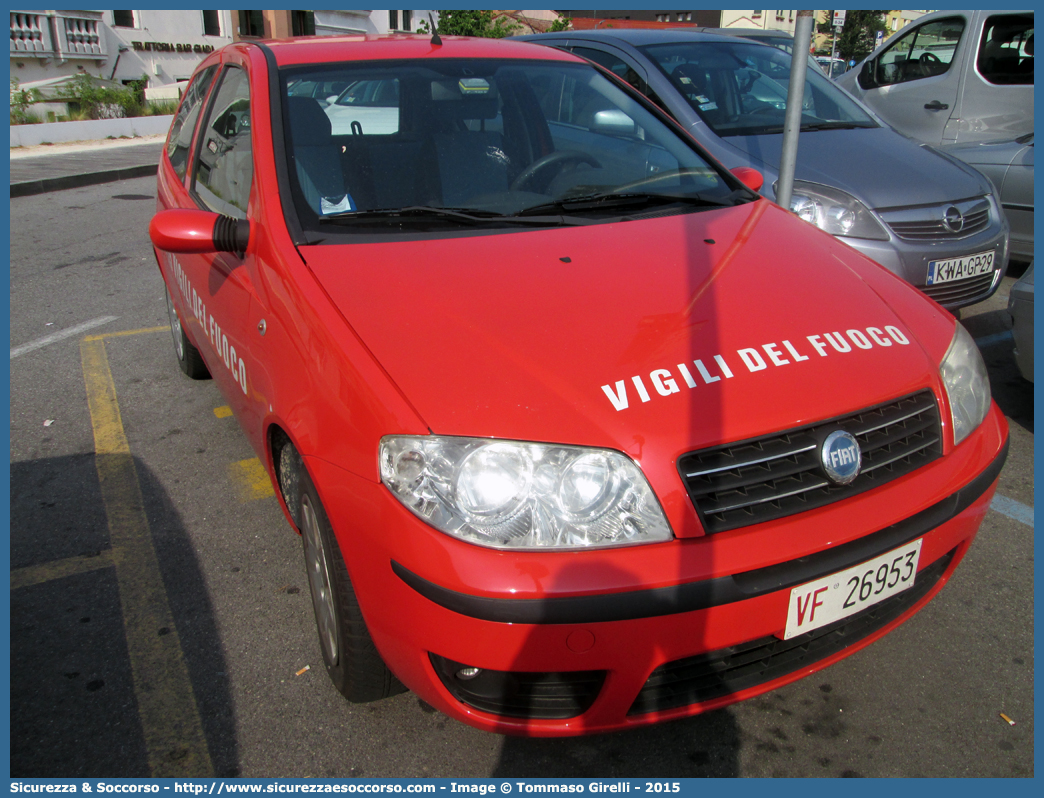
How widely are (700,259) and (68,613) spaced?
217cm

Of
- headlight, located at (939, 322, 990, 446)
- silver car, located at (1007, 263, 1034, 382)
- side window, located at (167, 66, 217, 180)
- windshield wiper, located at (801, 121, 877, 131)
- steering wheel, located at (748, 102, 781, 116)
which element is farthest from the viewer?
steering wheel, located at (748, 102, 781, 116)

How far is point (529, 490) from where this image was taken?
1.56 metres

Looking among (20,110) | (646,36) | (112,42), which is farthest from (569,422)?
(112,42)

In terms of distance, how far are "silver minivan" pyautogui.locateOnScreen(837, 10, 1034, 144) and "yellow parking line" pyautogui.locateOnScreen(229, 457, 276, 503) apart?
237 inches

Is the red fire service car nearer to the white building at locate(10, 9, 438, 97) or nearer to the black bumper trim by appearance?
the black bumper trim

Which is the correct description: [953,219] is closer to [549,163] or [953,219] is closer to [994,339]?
[994,339]

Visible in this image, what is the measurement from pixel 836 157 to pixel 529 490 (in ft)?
12.1

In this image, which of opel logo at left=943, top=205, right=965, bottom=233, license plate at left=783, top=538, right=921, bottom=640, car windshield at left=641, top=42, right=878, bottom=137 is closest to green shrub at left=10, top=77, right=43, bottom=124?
car windshield at left=641, top=42, right=878, bottom=137

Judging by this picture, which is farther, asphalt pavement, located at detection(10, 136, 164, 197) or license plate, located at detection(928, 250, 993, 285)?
asphalt pavement, located at detection(10, 136, 164, 197)

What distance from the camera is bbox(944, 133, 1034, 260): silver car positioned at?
5199mm

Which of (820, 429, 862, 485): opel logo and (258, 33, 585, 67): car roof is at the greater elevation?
(258, 33, 585, 67): car roof

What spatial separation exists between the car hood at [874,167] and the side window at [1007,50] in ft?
10.2

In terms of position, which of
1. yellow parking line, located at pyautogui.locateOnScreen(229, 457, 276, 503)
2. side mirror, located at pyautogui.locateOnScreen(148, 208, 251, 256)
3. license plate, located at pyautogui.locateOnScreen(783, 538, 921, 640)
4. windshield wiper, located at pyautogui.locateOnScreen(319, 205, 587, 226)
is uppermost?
windshield wiper, located at pyautogui.locateOnScreen(319, 205, 587, 226)

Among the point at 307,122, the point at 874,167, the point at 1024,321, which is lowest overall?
the point at 1024,321
